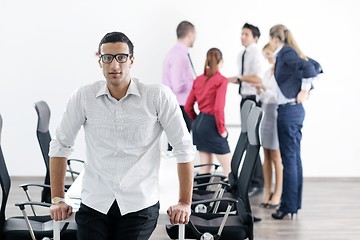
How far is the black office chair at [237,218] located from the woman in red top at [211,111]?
58.8 inches

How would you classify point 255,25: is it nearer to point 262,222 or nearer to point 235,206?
point 262,222

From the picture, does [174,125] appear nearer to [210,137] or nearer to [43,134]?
[43,134]

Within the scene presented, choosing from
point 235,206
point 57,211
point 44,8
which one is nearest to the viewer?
point 57,211

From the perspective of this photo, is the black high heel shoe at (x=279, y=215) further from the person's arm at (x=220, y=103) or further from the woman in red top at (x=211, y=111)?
the person's arm at (x=220, y=103)

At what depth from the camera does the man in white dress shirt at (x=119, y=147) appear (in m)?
2.83

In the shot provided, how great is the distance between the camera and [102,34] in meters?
7.41

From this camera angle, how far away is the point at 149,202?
9.50 feet

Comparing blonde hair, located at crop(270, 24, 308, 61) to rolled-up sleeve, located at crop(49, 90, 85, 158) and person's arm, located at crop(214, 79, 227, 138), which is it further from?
rolled-up sleeve, located at crop(49, 90, 85, 158)

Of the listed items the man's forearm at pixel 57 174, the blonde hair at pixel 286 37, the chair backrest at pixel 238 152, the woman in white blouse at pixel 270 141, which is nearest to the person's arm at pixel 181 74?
the woman in white blouse at pixel 270 141

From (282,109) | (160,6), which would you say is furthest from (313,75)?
(160,6)

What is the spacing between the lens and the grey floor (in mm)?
5371

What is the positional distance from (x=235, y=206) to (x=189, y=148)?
1.59 m

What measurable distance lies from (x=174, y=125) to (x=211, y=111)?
9.78 feet

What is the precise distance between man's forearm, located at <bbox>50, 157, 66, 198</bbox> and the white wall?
4.58 meters
